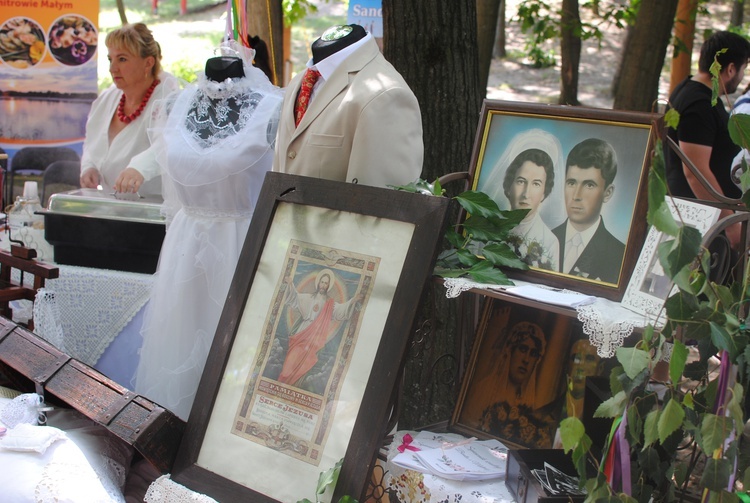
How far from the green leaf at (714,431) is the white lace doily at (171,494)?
99cm

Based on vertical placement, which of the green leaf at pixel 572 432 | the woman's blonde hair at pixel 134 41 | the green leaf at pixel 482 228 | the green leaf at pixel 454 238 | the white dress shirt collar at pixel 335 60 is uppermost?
the woman's blonde hair at pixel 134 41

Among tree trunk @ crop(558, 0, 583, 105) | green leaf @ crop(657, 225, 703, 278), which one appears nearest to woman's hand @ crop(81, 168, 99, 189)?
green leaf @ crop(657, 225, 703, 278)

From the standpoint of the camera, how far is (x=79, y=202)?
2.87 meters

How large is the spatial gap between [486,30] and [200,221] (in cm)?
258

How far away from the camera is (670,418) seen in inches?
52.2

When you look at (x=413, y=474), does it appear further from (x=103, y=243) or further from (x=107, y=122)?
(x=107, y=122)

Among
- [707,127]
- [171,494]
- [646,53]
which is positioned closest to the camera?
[171,494]

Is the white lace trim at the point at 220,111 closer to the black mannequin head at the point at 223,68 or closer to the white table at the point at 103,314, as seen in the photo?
the black mannequin head at the point at 223,68

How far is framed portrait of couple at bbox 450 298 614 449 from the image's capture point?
197 centimetres

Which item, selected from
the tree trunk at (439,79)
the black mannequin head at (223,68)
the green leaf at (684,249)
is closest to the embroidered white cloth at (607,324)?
the green leaf at (684,249)

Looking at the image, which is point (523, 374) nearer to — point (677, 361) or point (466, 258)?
point (466, 258)

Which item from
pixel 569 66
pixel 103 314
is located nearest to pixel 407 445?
pixel 103 314

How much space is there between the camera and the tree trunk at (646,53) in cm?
465

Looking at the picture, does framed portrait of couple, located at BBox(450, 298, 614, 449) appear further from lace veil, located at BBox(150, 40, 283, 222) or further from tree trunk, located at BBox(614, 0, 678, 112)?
tree trunk, located at BBox(614, 0, 678, 112)
